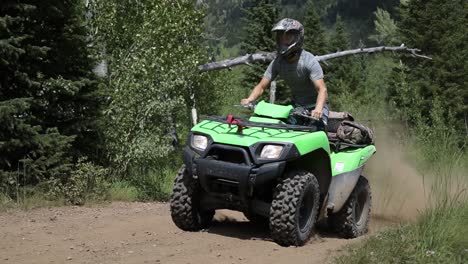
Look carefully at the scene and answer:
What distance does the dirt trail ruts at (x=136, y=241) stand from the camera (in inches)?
228

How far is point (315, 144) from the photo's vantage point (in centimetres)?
666

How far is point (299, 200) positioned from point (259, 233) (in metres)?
0.97

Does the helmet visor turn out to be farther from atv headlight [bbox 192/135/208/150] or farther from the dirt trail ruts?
the dirt trail ruts

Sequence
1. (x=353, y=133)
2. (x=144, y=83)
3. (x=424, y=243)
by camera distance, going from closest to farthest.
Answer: (x=424, y=243), (x=353, y=133), (x=144, y=83)

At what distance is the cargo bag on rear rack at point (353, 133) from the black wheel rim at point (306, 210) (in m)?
1.41

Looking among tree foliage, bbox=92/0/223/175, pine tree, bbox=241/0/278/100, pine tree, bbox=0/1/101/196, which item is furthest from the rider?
pine tree, bbox=241/0/278/100

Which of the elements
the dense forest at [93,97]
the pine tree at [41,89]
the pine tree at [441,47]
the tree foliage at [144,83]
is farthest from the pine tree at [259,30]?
the pine tree at [41,89]

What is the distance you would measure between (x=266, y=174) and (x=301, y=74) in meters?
1.75

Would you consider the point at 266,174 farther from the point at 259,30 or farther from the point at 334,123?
the point at 259,30

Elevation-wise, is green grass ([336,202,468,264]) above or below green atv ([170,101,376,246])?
below

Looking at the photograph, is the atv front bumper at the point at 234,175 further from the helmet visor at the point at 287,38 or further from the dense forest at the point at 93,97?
the dense forest at the point at 93,97

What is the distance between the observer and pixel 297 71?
750cm

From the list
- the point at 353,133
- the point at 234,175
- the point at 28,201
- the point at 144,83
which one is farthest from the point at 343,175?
the point at 144,83

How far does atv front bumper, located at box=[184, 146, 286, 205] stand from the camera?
6.22 m
